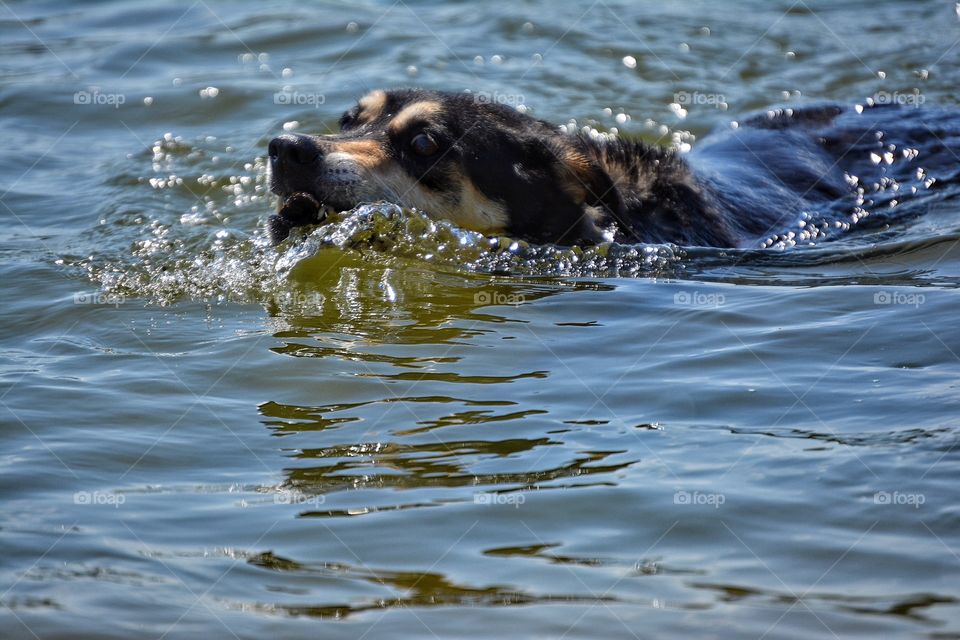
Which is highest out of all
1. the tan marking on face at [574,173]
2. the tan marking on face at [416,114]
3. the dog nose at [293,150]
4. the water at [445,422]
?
the tan marking on face at [416,114]

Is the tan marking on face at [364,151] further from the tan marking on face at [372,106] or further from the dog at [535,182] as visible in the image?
the tan marking on face at [372,106]

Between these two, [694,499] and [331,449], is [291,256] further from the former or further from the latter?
[694,499]

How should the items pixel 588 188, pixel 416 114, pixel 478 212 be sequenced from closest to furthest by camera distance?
pixel 416 114
pixel 478 212
pixel 588 188

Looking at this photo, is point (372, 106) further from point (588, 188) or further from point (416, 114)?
point (588, 188)

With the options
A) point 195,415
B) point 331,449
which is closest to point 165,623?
point 331,449

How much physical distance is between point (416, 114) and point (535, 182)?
0.79 metres

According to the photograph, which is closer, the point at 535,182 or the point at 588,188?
the point at 535,182

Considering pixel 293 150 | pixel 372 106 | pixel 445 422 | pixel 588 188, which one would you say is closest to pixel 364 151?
pixel 293 150

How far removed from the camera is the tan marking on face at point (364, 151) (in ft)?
21.7

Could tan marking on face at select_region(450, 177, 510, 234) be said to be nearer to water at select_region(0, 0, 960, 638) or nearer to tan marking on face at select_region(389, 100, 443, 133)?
water at select_region(0, 0, 960, 638)

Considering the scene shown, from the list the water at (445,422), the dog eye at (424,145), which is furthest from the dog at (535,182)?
the water at (445,422)

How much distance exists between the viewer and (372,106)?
715cm

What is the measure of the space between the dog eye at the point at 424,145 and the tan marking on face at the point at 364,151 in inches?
6.7

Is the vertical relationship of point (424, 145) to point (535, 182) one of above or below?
above
